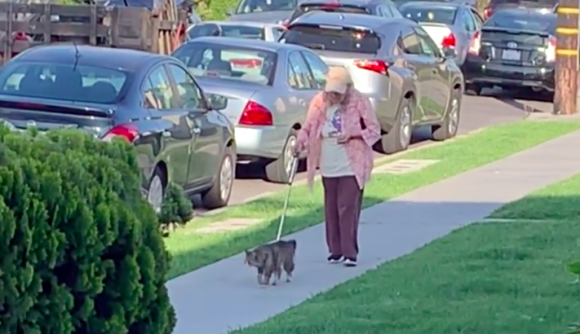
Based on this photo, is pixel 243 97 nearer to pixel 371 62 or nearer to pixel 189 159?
pixel 189 159

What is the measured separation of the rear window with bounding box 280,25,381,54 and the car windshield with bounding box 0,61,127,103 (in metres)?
7.09

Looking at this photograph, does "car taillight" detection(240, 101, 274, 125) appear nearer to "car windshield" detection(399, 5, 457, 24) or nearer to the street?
the street

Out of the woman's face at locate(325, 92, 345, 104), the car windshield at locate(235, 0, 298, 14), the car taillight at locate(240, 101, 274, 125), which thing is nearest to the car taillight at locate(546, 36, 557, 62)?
the car windshield at locate(235, 0, 298, 14)

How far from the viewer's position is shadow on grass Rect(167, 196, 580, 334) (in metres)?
8.41

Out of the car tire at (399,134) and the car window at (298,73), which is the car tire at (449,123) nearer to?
the car tire at (399,134)

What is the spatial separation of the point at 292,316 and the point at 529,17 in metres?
20.1

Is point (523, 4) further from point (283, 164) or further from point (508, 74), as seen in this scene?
point (283, 164)

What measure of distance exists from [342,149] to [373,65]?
7.57m

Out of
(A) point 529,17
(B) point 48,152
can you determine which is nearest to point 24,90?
(B) point 48,152

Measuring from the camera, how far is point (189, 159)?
12914 mm

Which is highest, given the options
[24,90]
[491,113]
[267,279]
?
[24,90]

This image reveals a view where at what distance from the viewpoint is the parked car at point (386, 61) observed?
18.3 m

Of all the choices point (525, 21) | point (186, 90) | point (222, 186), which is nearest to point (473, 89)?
point (525, 21)

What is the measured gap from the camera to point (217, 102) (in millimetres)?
14219
